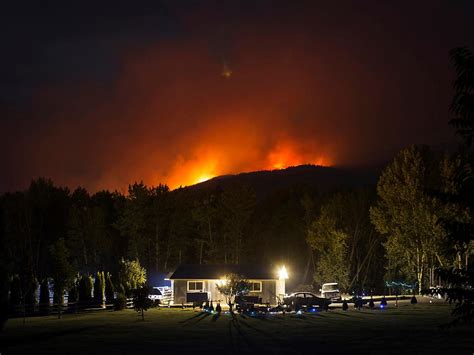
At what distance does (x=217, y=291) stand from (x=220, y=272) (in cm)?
200

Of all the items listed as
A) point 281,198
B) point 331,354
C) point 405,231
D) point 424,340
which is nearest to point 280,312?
point 405,231

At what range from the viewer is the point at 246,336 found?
A: 1212 inches

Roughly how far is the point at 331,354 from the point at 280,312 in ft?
99.8

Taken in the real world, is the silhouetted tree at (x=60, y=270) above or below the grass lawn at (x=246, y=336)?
above

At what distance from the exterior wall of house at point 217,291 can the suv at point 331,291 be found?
663 centimetres

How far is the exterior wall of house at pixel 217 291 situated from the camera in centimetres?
6612

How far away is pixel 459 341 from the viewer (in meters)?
26.8

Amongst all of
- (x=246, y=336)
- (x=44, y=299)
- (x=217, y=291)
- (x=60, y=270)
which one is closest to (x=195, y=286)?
(x=217, y=291)

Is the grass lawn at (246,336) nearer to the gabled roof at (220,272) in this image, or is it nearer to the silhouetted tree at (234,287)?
the silhouetted tree at (234,287)

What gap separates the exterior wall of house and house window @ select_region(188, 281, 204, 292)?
0.31 m

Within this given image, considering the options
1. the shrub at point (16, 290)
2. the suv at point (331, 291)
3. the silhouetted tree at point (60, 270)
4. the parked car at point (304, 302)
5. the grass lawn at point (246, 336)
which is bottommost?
the suv at point (331, 291)

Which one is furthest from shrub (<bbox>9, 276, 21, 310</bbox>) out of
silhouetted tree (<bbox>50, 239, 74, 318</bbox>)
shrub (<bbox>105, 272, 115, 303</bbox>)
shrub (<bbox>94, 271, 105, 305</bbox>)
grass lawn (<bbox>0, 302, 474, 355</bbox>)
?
shrub (<bbox>105, 272, 115, 303</bbox>)

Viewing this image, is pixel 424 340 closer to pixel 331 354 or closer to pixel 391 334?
pixel 391 334

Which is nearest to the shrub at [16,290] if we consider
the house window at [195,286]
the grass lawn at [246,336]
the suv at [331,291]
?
the grass lawn at [246,336]
